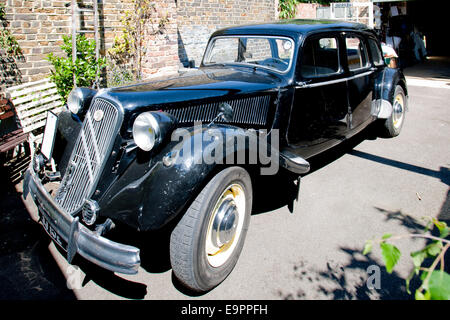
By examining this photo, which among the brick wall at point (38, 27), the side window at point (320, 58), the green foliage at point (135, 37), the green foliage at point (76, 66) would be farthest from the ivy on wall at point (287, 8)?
the side window at point (320, 58)

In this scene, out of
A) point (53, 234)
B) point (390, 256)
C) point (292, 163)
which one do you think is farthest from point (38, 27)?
point (390, 256)

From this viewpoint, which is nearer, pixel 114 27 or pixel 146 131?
pixel 146 131

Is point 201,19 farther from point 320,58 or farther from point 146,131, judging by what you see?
point 146,131

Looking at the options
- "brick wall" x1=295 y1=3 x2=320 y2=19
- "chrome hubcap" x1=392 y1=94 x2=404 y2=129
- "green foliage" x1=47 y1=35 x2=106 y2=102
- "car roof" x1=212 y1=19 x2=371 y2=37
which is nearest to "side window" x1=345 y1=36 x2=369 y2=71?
"car roof" x1=212 y1=19 x2=371 y2=37

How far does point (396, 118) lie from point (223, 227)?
13.7ft

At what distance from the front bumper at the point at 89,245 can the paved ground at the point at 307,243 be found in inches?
18.7

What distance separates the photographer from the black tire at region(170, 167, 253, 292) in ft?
6.95

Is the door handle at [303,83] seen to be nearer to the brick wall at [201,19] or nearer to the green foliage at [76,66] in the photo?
the green foliage at [76,66]

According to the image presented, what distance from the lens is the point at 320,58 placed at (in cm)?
361

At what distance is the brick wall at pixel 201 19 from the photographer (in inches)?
302
